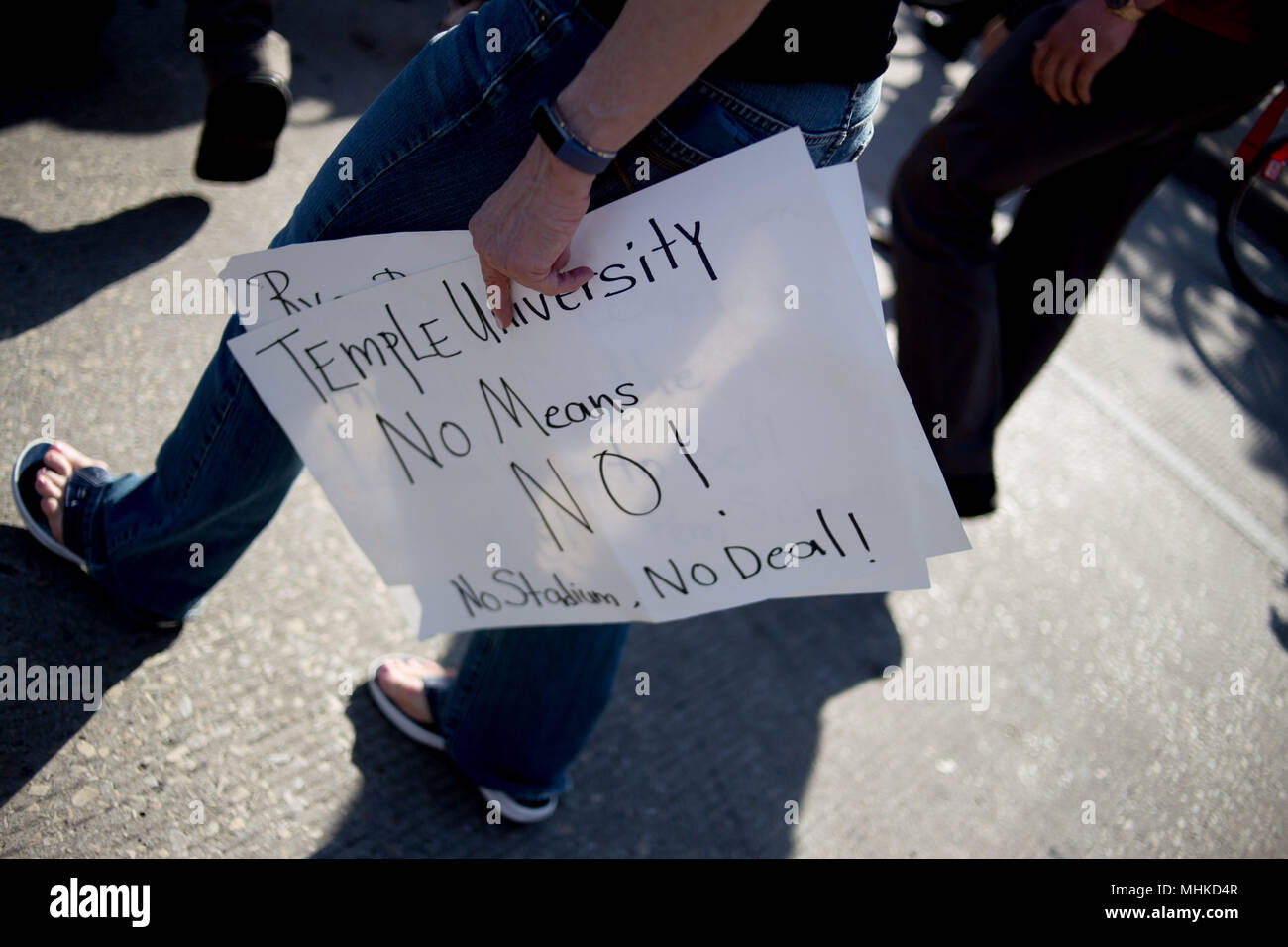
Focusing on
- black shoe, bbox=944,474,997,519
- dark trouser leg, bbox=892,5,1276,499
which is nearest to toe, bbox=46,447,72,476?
dark trouser leg, bbox=892,5,1276,499

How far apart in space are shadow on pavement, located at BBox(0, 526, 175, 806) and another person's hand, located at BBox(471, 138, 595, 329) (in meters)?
1.10

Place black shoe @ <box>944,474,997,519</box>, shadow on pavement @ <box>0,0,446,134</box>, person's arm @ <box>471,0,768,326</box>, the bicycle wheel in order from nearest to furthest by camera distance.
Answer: person's arm @ <box>471,0,768,326</box> → black shoe @ <box>944,474,997,519</box> → shadow on pavement @ <box>0,0,446,134</box> → the bicycle wheel

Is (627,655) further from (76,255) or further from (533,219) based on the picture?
(76,255)

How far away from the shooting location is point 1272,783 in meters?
2.45

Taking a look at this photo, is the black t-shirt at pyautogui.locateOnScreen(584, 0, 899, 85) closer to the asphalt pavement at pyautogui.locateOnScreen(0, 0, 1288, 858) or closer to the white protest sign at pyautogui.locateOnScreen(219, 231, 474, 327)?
the white protest sign at pyautogui.locateOnScreen(219, 231, 474, 327)

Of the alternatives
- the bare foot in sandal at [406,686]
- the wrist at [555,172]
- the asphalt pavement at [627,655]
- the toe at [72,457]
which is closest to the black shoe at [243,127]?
the asphalt pavement at [627,655]

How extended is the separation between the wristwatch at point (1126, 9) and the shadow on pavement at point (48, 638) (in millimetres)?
2253

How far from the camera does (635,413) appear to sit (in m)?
1.16

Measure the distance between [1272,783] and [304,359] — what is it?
107 inches

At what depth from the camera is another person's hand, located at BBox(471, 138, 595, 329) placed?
3.15ft

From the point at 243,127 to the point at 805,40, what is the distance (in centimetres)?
198

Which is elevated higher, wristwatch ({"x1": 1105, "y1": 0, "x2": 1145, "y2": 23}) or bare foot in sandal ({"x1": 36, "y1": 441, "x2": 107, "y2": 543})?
bare foot in sandal ({"x1": 36, "y1": 441, "x2": 107, "y2": 543})

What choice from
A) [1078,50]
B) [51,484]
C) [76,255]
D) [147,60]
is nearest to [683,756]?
[51,484]
